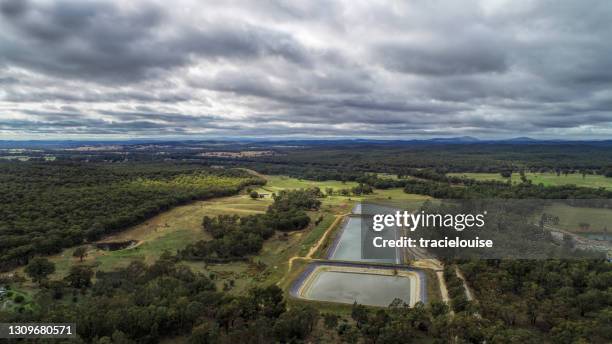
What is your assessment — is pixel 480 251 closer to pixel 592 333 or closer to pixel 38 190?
pixel 592 333

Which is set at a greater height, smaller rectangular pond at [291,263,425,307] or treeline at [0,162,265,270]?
treeline at [0,162,265,270]

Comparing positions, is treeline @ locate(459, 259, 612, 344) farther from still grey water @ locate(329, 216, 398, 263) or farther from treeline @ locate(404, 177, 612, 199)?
treeline @ locate(404, 177, 612, 199)

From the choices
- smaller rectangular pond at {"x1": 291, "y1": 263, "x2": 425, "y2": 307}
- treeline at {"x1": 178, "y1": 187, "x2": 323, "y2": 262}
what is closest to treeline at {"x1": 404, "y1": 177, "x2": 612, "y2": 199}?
treeline at {"x1": 178, "y1": 187, "x2": 323, "y2": 262}

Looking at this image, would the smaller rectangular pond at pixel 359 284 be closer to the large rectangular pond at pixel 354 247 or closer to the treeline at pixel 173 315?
the large rectangular pond at pixel 354 247

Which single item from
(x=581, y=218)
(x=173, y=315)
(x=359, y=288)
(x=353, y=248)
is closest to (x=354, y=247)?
(x=353, y=248)

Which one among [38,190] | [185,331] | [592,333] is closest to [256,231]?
[185,331]

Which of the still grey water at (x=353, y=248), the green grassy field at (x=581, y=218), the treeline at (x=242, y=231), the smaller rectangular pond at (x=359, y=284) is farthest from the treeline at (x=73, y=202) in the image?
the green grassy field at (x=581, y=218)
